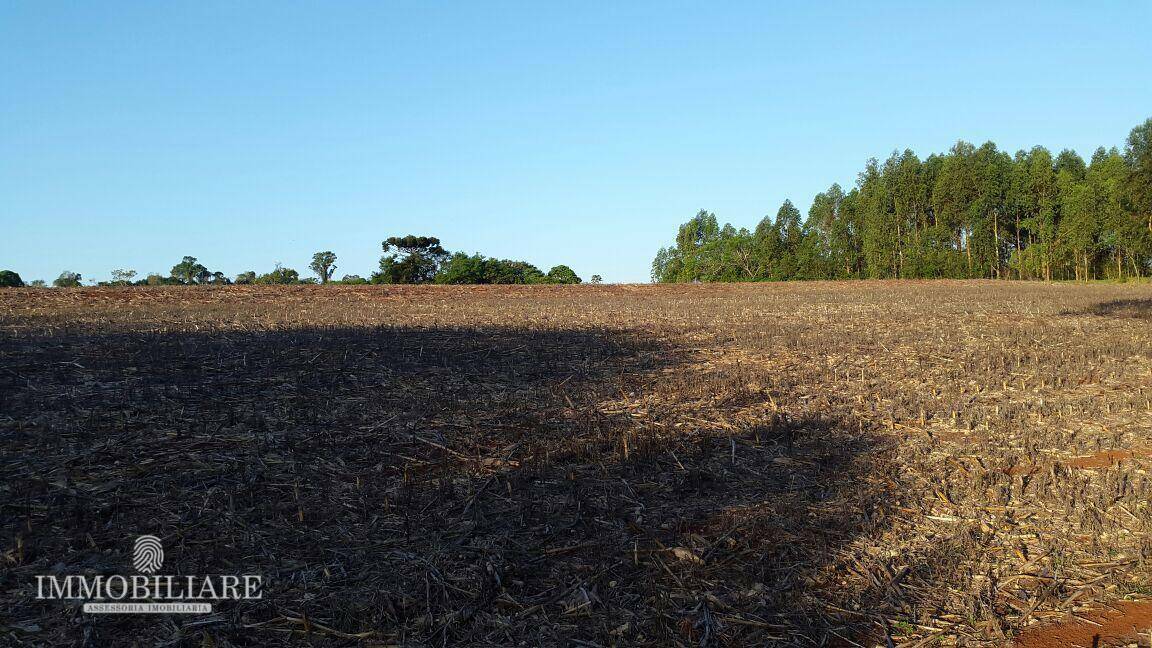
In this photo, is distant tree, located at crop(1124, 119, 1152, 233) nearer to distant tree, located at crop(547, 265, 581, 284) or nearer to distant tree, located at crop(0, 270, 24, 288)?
distant tree, located at crop(547, 265, 581, 284)

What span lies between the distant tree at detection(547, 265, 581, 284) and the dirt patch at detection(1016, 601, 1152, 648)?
67.8 meters

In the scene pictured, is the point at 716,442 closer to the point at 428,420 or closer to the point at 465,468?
the point at 465,468

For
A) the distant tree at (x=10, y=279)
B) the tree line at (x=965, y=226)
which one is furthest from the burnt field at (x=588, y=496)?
the tree line at (x=965, y=226)

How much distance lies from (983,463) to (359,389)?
23.5 ft

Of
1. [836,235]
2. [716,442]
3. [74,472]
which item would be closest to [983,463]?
[716,442]

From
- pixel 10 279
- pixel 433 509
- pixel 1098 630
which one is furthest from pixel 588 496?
pixel 10 279

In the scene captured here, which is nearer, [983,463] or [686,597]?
[686,597]

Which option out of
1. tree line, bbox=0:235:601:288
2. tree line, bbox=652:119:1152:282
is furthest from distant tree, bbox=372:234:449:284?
tree line, bbox=652:119:1152:282

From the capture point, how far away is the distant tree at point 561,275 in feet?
236

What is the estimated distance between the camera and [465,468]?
235 inches

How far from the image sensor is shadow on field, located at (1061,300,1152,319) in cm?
1942

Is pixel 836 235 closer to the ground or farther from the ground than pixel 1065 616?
farther from the ground

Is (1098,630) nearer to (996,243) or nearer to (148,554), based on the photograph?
(148,554)

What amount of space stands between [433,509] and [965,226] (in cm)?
8104
